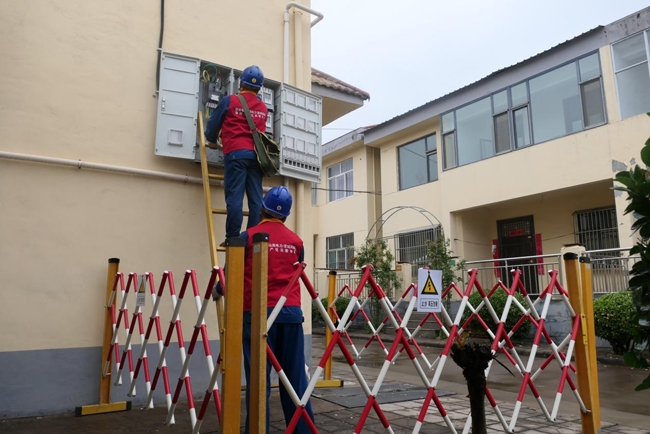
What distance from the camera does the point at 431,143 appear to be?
717 inches

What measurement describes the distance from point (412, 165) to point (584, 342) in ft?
48.9

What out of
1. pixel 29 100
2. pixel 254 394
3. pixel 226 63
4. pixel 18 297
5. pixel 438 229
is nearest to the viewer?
pixel 254 394

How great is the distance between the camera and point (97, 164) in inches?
211

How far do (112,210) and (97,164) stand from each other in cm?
50

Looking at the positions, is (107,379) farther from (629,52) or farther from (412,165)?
(412,165)

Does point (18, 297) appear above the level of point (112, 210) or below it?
below

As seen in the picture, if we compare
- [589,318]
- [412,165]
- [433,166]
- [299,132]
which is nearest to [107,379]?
[299,132]

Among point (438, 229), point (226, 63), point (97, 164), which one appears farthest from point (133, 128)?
point (438, 229)

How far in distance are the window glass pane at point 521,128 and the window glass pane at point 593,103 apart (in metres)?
1.68

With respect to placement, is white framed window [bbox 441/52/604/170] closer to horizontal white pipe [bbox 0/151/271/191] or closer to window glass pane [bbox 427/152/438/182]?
window glass pane [bbox 427/152/438/182]

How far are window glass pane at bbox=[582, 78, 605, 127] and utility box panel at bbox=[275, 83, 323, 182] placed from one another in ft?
29.5

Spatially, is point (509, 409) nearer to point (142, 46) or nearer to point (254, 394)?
point (254, 394)

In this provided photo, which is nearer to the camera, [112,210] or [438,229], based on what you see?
[112,210]

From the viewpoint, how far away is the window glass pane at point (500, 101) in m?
14.9
